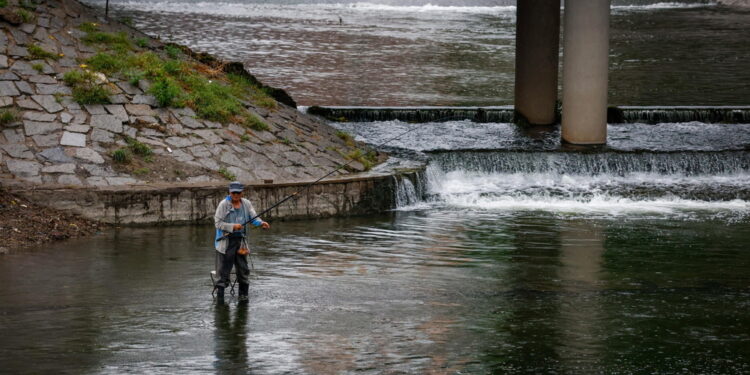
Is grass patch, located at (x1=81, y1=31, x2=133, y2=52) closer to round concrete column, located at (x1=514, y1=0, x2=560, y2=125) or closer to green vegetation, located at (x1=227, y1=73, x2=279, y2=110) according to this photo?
green vegetation, located at (x1=227, y1=73, x2=279, y2=110)

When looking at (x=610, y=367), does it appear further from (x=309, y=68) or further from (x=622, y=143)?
(x=309, y=68)

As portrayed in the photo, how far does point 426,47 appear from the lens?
54.6 metres

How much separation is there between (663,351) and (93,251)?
8654 mm

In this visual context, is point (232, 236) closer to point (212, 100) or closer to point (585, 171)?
point (212, 100)

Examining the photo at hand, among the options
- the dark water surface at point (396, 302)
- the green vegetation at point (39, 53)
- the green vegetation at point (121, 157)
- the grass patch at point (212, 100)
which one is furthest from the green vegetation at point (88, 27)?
the dark water surface at point (396, 302)

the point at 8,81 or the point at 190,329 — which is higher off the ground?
the point at 8,81

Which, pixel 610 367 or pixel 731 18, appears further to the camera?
pixel 731 18

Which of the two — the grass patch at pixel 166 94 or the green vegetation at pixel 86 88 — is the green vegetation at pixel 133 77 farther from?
the green vegetation at pixel 86 88

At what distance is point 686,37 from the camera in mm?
60312

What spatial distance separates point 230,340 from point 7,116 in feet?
32.2

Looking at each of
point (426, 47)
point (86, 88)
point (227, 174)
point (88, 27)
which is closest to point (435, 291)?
point (227, 174)

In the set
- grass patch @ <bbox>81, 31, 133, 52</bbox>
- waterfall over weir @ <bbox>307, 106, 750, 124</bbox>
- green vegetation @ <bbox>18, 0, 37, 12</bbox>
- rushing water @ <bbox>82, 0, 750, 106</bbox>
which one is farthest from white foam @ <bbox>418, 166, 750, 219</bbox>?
rushing water @ <bbox>82, 0, 750, 106</bbox>

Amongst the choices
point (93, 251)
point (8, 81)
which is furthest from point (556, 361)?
point (8, 81)

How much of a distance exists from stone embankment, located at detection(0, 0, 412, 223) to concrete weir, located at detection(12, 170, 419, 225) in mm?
23
